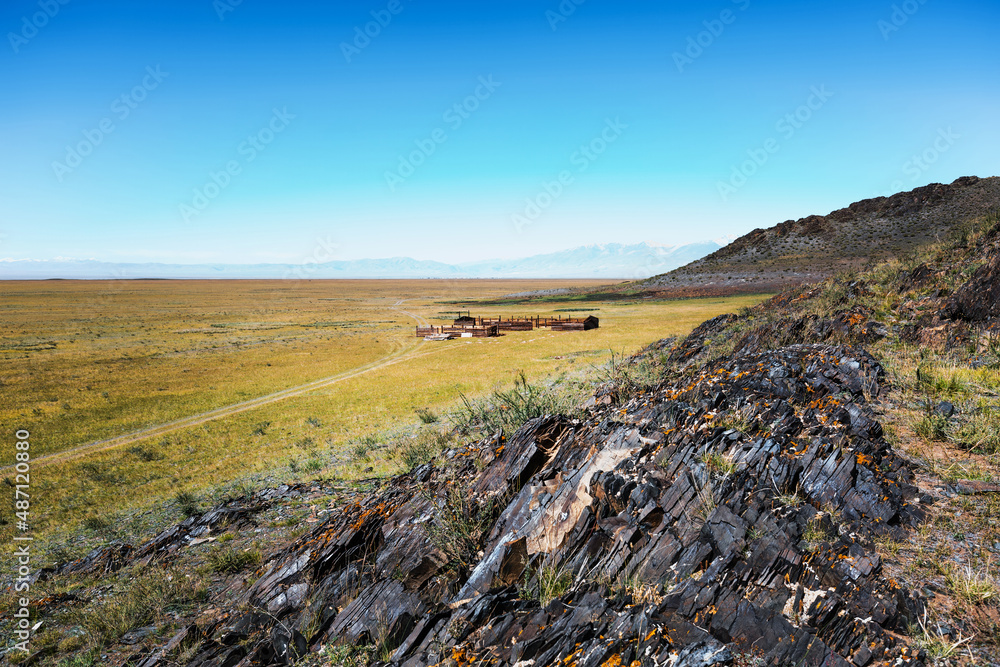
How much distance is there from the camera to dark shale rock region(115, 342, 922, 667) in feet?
14.0

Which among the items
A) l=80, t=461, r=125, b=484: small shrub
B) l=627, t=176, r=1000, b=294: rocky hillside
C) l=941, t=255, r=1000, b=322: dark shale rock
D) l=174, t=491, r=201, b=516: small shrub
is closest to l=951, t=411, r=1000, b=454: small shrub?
l=941, t=255, r=1000, b=322: dark shale rock

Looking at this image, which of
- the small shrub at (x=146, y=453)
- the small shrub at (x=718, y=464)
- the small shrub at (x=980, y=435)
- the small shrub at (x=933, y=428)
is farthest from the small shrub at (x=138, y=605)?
the small shrub at (x=146, y=453)

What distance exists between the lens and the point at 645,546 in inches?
215

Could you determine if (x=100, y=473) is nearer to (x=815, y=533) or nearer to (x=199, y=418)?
(x=199, y=418)

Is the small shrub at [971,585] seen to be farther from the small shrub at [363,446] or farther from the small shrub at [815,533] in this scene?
the small shrub at [363,446]

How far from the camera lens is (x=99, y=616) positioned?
816cm

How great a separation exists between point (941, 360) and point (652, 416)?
5.23 m

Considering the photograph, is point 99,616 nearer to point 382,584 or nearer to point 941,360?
point 382,584

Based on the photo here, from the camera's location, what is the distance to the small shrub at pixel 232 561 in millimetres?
9422

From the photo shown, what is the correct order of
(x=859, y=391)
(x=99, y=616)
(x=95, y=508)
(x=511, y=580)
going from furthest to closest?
(x=95, y=508) < (x=99, y=616) < (x=859, y=391) < (x=511, y=580)

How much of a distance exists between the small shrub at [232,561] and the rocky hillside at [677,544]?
4 cm

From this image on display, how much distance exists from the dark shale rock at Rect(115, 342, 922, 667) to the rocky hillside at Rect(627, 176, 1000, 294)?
84.0 metres

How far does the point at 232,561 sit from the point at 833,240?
414 feet

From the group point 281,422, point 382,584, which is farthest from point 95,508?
point 382,584
